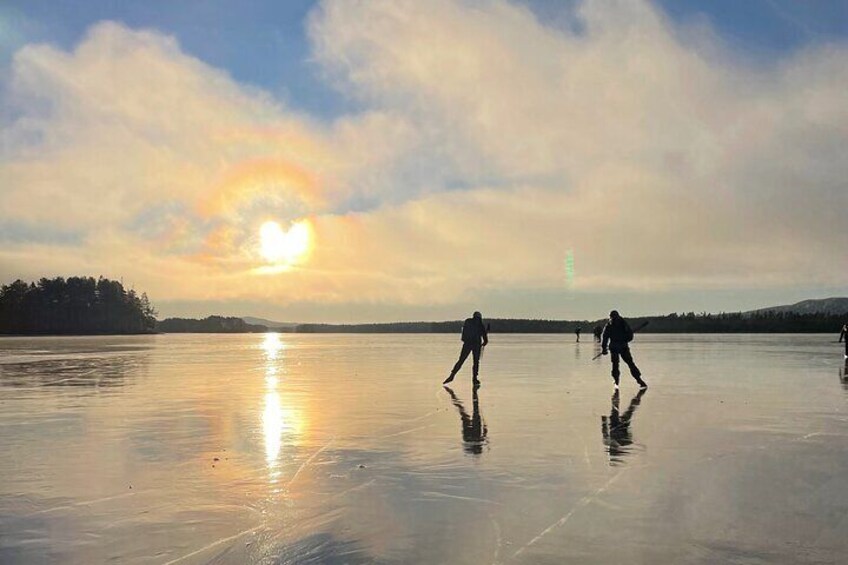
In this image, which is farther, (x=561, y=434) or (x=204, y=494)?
(x=561, y=434)

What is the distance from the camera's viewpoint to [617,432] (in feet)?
35.7

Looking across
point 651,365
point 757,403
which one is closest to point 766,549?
point 757,403

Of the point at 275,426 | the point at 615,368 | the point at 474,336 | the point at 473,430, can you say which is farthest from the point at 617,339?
the point at 275,426

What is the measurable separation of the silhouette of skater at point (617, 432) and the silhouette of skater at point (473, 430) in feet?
5.86

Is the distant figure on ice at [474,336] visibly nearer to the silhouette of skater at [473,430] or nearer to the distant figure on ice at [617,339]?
the distant figure on ice at [617,339]

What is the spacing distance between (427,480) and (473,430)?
366 centimetres

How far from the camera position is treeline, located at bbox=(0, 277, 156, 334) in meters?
163

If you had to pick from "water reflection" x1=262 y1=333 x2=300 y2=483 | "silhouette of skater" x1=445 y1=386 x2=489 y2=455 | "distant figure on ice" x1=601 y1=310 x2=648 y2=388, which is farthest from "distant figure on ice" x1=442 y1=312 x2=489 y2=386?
"water reflection" x1=262 y1=333 x2=300 y2=483

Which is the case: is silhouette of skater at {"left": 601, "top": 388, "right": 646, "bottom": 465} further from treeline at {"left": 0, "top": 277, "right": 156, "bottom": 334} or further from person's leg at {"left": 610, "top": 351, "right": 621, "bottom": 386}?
treeline at {"left": 0, "top": 277, "right": 156, "bottom": 334}

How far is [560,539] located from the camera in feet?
18.0

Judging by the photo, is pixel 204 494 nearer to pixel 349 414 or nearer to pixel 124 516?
pixel 124 516

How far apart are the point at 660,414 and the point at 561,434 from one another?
11.0ft

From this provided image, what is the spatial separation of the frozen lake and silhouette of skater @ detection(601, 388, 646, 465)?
6cm

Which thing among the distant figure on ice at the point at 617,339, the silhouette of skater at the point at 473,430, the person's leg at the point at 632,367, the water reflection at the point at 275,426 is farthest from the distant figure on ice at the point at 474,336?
the water reflection at the point at 275,426
